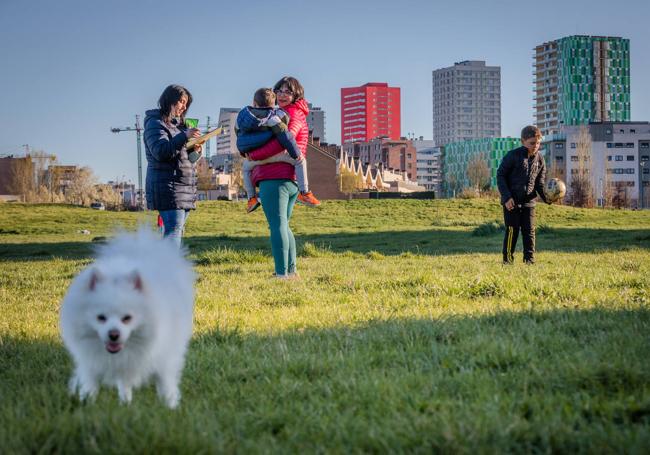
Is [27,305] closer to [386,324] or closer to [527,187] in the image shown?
[386,324]

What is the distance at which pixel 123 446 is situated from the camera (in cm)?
241

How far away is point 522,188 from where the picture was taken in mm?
9680

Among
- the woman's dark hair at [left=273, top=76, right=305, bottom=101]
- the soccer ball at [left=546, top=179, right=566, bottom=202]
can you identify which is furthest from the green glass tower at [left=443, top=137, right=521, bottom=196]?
the woman's dark hair at [left=273, top=76, right=305, bottom=101]

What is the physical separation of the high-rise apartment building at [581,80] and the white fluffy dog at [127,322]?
195 metres

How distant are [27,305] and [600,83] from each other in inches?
8056

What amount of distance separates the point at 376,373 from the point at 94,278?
1.55m

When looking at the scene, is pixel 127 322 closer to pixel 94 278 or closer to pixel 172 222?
pixel 94 278

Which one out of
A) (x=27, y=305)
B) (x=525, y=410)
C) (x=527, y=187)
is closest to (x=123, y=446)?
(x=525, y=410)

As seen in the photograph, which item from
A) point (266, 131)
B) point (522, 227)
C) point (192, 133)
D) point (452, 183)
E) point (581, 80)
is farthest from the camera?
point (581, 80)

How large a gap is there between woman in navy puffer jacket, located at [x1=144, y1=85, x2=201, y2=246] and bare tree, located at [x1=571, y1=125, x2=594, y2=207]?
230ft

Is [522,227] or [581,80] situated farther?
[581,80]

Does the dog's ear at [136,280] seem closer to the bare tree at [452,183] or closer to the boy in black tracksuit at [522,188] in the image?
the boy in black tracksuit at [522,188]

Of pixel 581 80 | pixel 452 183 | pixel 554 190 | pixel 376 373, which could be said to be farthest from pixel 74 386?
pixel 581 80

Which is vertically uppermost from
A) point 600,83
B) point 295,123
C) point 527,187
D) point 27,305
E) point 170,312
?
point 600,83
